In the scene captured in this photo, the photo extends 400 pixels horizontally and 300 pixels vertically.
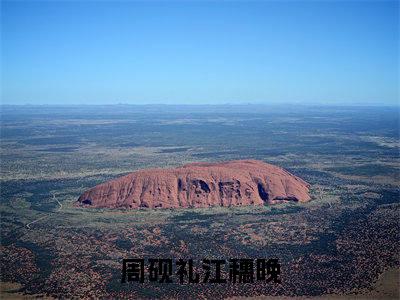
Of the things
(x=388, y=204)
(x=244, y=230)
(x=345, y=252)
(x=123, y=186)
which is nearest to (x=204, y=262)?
(x=244, y=230)

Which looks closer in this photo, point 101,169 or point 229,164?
point 229,164

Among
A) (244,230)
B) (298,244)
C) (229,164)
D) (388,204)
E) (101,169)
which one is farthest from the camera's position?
(101,169)

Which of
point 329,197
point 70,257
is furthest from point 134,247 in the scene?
point 329,197

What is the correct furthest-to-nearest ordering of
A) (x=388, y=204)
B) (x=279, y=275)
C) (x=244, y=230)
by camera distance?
(x=388, y=204) < (x=244, y=230) < (x=279, y=275)

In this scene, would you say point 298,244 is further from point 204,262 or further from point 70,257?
point 70,257

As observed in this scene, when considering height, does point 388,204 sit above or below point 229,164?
below

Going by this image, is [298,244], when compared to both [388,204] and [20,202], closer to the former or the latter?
[388,204]
